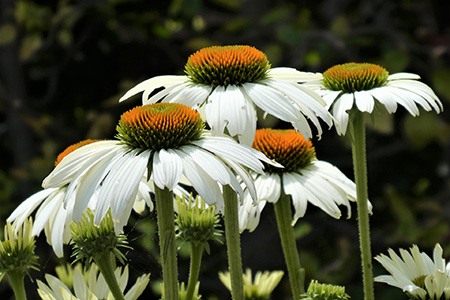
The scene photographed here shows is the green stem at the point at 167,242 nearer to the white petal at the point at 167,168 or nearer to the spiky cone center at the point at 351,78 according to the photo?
the white petal at the point at 167,168

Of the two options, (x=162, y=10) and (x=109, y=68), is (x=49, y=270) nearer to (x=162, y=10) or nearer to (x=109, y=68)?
(x=109, y=68)

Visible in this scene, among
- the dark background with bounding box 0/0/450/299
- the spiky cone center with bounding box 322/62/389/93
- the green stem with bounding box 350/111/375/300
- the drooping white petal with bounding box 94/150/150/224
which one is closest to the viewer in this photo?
the drooping white petal with bounding box 94/150/150/224

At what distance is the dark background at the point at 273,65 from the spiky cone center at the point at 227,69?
1.25 metres

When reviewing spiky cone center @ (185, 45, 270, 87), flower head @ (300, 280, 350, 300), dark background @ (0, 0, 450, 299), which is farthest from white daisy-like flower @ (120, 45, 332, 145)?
dark background @ (0, 0, 450, 299)

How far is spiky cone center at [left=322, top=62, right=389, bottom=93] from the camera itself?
0.72m

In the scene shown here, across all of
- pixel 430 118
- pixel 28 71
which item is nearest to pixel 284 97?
pixel 430 118

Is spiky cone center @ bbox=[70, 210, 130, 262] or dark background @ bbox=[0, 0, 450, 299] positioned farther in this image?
dark background @ bbox=[0, 0, 450, 299]

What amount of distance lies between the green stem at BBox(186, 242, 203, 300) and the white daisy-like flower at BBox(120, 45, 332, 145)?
10 centimetres

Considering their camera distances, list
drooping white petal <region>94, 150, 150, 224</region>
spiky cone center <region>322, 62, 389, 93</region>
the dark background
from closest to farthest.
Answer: drooping white petal <region>94, 150, 150, 224</region>
spiky cone center <region>322, 62, 389, 93</region>
the dark background

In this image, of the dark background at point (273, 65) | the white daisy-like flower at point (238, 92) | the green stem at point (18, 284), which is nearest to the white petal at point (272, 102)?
the white daisy-like flower at point (238, 92)

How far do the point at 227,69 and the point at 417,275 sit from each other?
0.21 metres

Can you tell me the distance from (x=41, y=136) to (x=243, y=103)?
5.20 feet

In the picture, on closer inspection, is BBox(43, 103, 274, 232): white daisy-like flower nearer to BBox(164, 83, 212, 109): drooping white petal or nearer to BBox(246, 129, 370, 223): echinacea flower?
BBox(164, 83, 212, 109): drooping white petal

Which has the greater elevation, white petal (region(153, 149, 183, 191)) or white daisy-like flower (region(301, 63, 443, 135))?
white daisy-like flower (region(301, 63, 443, 135))
